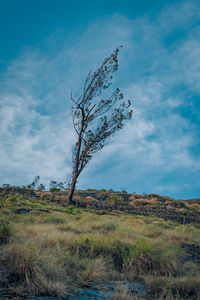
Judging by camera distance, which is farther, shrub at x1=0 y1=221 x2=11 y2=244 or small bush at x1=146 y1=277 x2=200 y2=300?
shrub at x1=0 y1=221 x2=11 y2=244

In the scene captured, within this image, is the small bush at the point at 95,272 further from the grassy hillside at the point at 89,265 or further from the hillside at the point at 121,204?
the hillside at the point at 121,204

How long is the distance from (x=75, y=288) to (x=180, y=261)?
3442 millimetres

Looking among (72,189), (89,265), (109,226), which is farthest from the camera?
(72,189)

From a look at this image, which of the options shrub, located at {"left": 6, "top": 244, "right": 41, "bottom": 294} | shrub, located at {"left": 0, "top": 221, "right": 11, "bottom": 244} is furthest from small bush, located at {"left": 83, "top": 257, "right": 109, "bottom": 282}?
shrub, located at {"left": 0, "top": 221, "right": 11, "bottom": 244}

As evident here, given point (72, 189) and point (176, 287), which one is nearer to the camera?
point (176, 287)

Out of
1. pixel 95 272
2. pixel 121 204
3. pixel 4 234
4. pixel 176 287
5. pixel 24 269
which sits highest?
pixel 121 204

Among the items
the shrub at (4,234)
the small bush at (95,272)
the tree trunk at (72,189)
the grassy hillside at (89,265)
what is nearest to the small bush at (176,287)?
the grassy hillside at (89,265)

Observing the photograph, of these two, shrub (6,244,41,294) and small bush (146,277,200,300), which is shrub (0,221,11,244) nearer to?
shrub (6,244,41,294)

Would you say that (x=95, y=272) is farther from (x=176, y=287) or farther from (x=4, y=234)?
(x=4, y=234)

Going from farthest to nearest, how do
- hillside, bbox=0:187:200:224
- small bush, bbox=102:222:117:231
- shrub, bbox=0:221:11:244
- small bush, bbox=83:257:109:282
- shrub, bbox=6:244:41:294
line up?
hillside, bbox=0:187:200:224 → small bush, bbox=102:222:117:231 → shrub, bbox=0:221:11:244 → small bush, bbox=83:257:109:282 → shrub, bbox=6:244:41:294

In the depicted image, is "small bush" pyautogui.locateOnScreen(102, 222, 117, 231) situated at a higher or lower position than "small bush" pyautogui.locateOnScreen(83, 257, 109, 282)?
higher

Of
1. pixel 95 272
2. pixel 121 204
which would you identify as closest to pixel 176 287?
pixel 95 272

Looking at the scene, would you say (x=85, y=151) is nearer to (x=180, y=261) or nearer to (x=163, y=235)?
(x=163, y=235)

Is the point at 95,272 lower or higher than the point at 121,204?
lower
